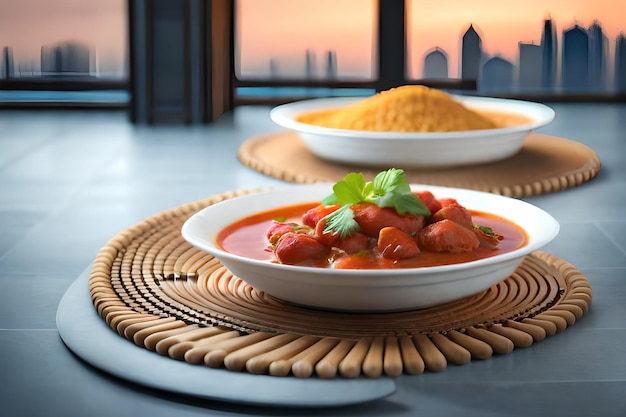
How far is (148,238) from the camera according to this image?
67.0 inches

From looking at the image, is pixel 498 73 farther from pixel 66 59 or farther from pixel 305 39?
pixel 66 59

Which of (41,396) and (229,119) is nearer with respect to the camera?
(41,396)

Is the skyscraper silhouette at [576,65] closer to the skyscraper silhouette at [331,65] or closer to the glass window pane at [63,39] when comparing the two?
the skyscraper silhouette at [331,65]

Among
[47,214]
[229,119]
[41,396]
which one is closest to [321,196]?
[41,396]

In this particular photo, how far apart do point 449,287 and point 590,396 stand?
8.6 inches

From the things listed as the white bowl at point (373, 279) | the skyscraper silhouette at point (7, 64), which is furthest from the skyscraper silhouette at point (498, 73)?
the white bowl at point (373, 279)

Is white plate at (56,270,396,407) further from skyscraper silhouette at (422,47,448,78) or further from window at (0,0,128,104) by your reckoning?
skyscraper silhouette at (422,47,448,78)

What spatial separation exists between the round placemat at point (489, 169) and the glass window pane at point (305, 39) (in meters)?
1.21

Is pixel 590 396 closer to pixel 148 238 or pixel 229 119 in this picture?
pixel 148 238

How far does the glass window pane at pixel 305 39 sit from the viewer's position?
3.92 m

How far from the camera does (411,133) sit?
7.38 feet

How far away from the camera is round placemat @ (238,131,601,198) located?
224 cm

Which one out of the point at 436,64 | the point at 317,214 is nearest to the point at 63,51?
the point at 436,64

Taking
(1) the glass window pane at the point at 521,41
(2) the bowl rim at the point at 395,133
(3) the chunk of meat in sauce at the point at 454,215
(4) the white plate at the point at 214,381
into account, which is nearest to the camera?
(4) the white plate at the point at 214,381
